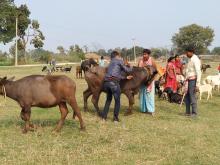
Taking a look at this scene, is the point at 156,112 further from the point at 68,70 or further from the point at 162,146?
the point at 68,70

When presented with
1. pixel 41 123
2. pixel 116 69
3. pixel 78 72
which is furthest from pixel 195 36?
pixel 41 123

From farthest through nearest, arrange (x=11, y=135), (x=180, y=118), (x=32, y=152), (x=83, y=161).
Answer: (x=180, y=118), (x=11, y=135), (x=32, y=152), (x=83, y=161)

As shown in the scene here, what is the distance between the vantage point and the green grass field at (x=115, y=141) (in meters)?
7.64

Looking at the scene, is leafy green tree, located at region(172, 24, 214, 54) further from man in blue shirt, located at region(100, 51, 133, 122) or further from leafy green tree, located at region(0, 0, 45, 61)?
man in blue shirt, located at region(100, 51, 133, 122)

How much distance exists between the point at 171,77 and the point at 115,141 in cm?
836

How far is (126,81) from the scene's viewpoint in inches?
515

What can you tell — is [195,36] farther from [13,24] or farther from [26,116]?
[26,116]

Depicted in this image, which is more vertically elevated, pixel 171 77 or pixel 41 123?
pixel 171 77

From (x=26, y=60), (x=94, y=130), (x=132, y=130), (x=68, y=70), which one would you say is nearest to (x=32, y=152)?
(x=94, y=130)

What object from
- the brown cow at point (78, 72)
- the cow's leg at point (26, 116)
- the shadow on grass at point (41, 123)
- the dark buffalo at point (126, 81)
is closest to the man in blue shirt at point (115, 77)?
the dark buffalo at point (126, 81)

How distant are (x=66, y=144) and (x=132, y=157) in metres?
1.61

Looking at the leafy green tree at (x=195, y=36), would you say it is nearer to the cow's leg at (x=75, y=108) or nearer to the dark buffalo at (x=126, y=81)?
the dark buffalo at (x=126, y=81)

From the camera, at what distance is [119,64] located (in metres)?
11.6

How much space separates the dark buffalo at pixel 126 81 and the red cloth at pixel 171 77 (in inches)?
140
